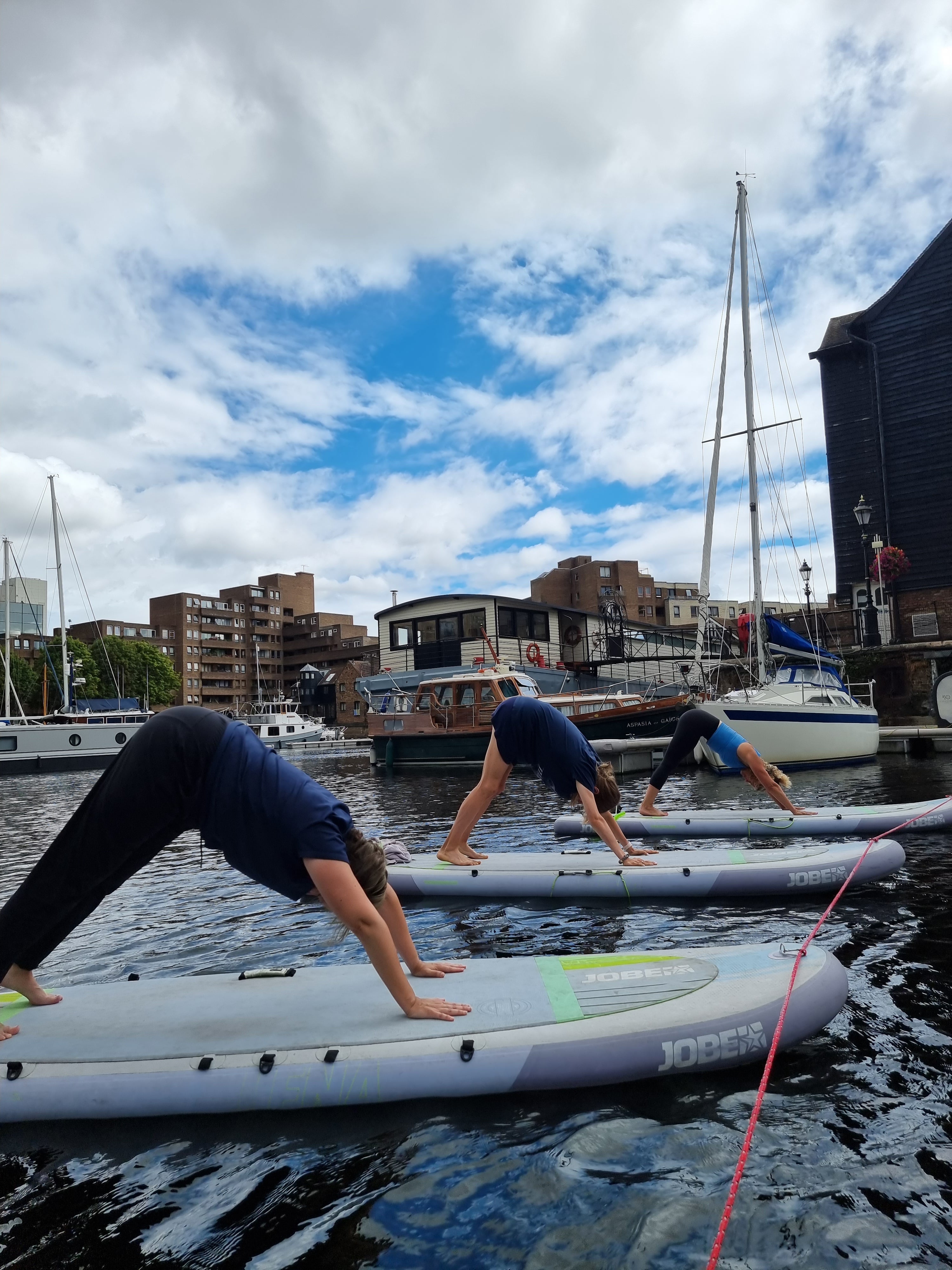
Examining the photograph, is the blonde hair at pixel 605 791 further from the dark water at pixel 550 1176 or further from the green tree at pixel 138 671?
the green tree at pixel 138 671

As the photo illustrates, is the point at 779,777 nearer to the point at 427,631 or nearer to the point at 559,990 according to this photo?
the point at 559,990

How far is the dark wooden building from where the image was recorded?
32000mm

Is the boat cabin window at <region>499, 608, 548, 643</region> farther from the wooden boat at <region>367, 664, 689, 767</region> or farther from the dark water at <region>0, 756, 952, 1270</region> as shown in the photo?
the dark water at <region>0, 756, 952, 1270</region>

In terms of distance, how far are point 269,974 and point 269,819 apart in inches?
62.0

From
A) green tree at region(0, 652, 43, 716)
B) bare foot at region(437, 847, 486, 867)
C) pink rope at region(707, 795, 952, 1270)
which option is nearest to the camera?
pink rope at region(707, 795, 952, 1270)

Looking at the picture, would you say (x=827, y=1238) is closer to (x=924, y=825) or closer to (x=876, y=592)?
(x=924, y=825)

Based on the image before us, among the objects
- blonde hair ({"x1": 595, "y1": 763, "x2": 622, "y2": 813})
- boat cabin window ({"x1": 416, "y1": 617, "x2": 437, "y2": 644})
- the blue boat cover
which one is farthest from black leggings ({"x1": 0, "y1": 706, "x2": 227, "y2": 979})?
boat cabin window ({"x1": 416, "y1": 617, "x2": 437, "y2": 644})

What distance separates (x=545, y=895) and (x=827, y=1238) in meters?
4.95

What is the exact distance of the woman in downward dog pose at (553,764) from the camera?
7395mm

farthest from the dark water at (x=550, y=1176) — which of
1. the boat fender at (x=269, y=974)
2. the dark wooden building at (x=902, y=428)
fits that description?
the dark wooden building at (x=902, y=428)

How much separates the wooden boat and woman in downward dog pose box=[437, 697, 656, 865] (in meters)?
16.6

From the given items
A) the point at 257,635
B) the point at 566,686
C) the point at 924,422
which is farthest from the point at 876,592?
the point at 257,635

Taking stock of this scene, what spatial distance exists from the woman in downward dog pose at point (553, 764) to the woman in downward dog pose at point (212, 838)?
358 centimetres

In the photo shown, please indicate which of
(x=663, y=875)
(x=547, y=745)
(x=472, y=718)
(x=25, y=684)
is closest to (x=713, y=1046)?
(x=663, y=875)
